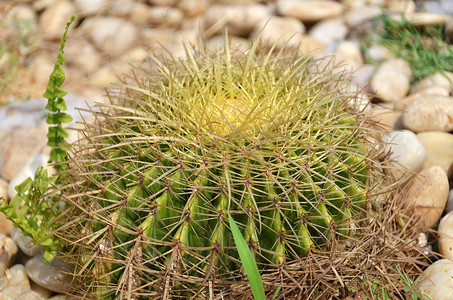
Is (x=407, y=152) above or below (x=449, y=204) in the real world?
above

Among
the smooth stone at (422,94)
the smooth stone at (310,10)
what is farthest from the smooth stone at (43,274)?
the smooth stone at (310,10)

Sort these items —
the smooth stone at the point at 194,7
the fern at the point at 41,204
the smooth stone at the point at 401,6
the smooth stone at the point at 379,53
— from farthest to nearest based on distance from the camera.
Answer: the smooth stone at the point at 194,7 → the smooth stone at the point at 401,6 → the smooth stone at the point at 379,53 → the fern at the point at 41,204

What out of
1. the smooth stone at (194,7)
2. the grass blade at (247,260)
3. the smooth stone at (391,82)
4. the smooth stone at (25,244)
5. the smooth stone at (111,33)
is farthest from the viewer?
the smooth stone at (194,7)

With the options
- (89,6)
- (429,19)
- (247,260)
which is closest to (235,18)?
(89,6)

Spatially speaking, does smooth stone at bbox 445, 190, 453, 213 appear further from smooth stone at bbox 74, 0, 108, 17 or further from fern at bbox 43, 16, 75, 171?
smooth stone at bbox 74, 0, 108, 17

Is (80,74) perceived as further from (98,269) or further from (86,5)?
(98,269)

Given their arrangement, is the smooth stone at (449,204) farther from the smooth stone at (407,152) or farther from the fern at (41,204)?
the fern at (41,204)

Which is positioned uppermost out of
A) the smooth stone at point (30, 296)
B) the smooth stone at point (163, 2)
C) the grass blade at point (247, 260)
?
the smooth stone at point (163, 2)

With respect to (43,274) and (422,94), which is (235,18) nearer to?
(422,94)
